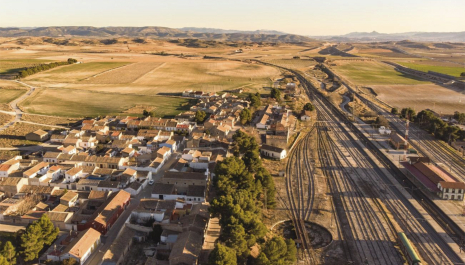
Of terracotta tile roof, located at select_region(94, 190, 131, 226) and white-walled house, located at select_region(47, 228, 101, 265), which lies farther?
terracotta tile roof, located at select_region(94, 190, 131, 226)

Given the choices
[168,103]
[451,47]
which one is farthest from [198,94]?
[451,47]

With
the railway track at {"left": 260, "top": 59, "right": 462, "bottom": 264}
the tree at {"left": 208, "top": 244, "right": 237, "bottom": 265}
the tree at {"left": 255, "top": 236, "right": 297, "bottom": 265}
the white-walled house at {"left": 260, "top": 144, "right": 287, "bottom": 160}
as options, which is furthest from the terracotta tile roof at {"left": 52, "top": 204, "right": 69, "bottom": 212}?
the white-walled house at {"left": 260, "top": 144, "right": 287, "bottom": 160}

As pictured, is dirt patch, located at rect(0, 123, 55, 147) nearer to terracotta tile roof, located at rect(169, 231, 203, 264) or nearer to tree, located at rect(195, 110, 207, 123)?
tree, located at rect(195, 110, 207, 123)

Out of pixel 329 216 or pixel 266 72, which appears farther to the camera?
pixel 266 72

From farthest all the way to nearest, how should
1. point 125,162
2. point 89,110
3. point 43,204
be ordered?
point 89,110, point 125,162, point 43,204

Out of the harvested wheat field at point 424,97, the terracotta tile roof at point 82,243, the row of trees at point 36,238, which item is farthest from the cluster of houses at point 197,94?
the row of trees at point 36,238

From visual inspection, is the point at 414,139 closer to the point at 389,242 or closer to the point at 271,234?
the point at 389,242

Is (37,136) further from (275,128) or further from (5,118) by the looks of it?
(275,128)
